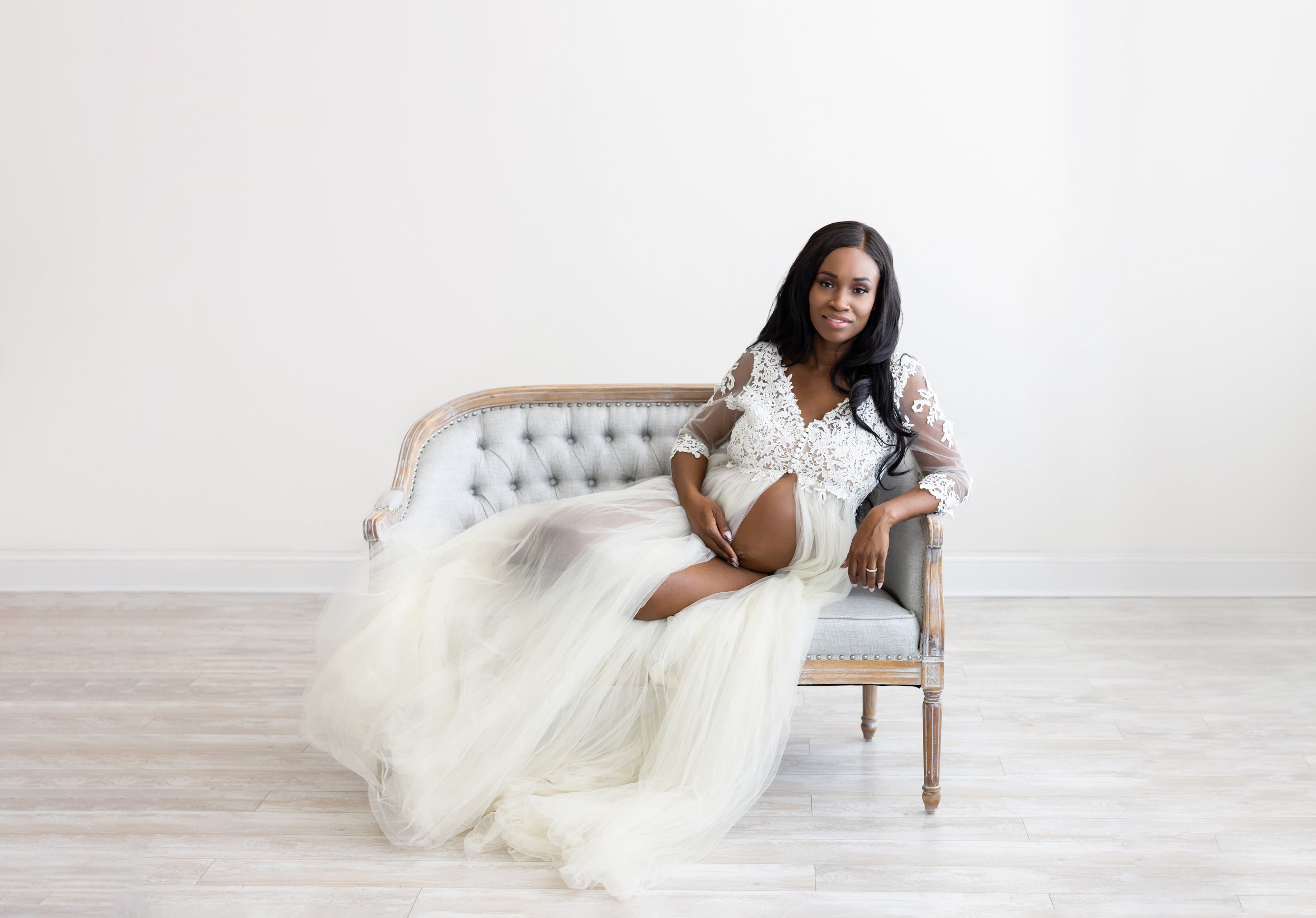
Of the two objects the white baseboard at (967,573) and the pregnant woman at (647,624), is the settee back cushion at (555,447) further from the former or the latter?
the white baseboard at (967,573)

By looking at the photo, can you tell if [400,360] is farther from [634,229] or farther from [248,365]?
[634,229]

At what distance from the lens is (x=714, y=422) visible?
2.53 meters

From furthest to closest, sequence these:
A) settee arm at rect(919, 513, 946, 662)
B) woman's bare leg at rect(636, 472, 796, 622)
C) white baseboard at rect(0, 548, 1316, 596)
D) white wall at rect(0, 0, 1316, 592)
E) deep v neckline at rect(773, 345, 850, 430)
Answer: white baseboard at rect(0, 548, 1316, 596) → white wall at rect(0, 0, 1316, 592) → deep v neckline at rect(773, 345, 850, 430) → woman's bare leg at rect(636, 472, 796, 622) → settee arm at rect(919, 513, 946, 662)

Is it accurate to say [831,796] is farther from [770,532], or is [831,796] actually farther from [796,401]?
[796,401]

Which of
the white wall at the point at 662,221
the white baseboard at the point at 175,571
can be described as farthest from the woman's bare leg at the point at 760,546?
the white baseboard at the point at 175,571

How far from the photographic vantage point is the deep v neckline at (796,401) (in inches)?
91.2

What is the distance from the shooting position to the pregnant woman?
1.99 m

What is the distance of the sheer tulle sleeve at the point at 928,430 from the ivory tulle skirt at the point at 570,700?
32 cm

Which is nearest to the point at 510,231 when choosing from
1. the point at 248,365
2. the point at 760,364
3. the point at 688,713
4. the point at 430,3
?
the point at 430,3

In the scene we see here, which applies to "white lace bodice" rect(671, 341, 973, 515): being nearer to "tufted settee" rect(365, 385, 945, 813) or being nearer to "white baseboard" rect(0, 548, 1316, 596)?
"tufted settee" rect(365, 385, 945, 813)

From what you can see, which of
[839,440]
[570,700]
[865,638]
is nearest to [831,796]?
[865,638]

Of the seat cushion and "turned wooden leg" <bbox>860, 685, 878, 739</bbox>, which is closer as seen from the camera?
the seat cushion

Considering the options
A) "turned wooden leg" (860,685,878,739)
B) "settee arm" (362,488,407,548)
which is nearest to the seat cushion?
"turned wooden leg" (860,685,878,739)

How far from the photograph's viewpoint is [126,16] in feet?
11.2
